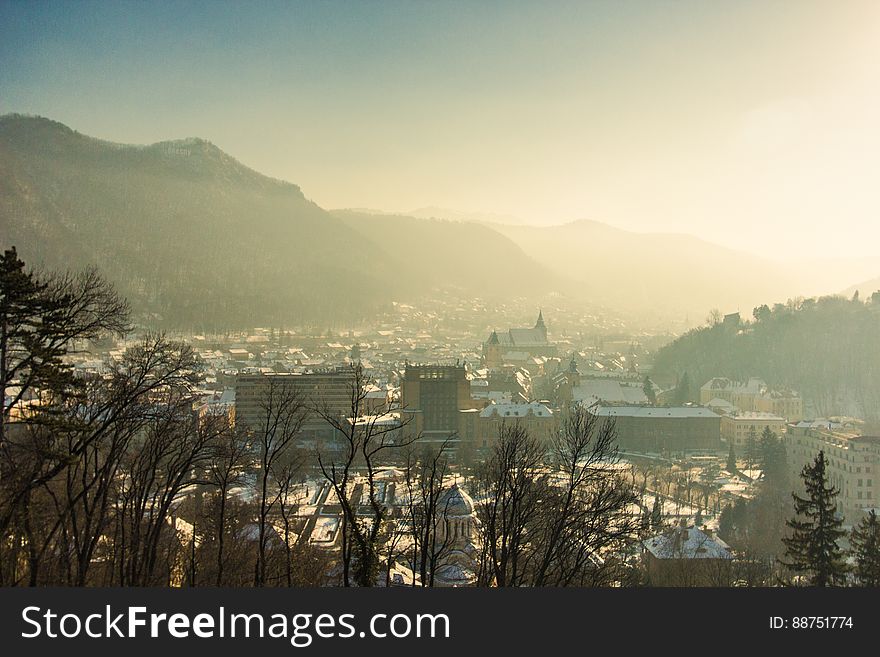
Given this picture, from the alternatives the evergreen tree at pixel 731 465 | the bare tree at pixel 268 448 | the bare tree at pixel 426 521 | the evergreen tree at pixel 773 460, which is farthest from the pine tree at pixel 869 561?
the evergreen tree at pixel 731 465

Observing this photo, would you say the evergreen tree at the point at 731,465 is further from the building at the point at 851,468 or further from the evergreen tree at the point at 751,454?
the building at the point at 851,468

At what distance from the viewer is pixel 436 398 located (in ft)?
80.2

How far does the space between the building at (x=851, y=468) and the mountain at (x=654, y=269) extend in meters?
49.1

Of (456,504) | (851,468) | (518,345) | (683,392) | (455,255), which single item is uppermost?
(455,255)

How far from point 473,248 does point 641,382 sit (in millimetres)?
62819

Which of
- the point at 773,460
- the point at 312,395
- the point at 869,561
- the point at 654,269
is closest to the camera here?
the point at 869,561

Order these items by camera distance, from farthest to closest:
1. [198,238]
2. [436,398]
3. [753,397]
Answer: [198,238], [753,397], [436,398]

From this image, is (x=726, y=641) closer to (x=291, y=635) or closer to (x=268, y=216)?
(x=291, y=635)

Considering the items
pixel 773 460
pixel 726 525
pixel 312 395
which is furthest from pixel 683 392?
pixel 726 525

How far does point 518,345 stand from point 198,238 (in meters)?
33.0

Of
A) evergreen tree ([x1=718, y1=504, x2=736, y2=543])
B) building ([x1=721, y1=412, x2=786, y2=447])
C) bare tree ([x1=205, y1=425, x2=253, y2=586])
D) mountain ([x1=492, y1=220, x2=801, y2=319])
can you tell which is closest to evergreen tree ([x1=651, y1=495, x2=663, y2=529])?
evergreen tree ([x1=718, y1=504, x2=736, y2=543])

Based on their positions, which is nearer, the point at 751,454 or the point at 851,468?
the point at 851,468

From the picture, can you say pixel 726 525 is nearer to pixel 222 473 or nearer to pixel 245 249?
pixel 222 473

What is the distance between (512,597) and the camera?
12.0 ft
